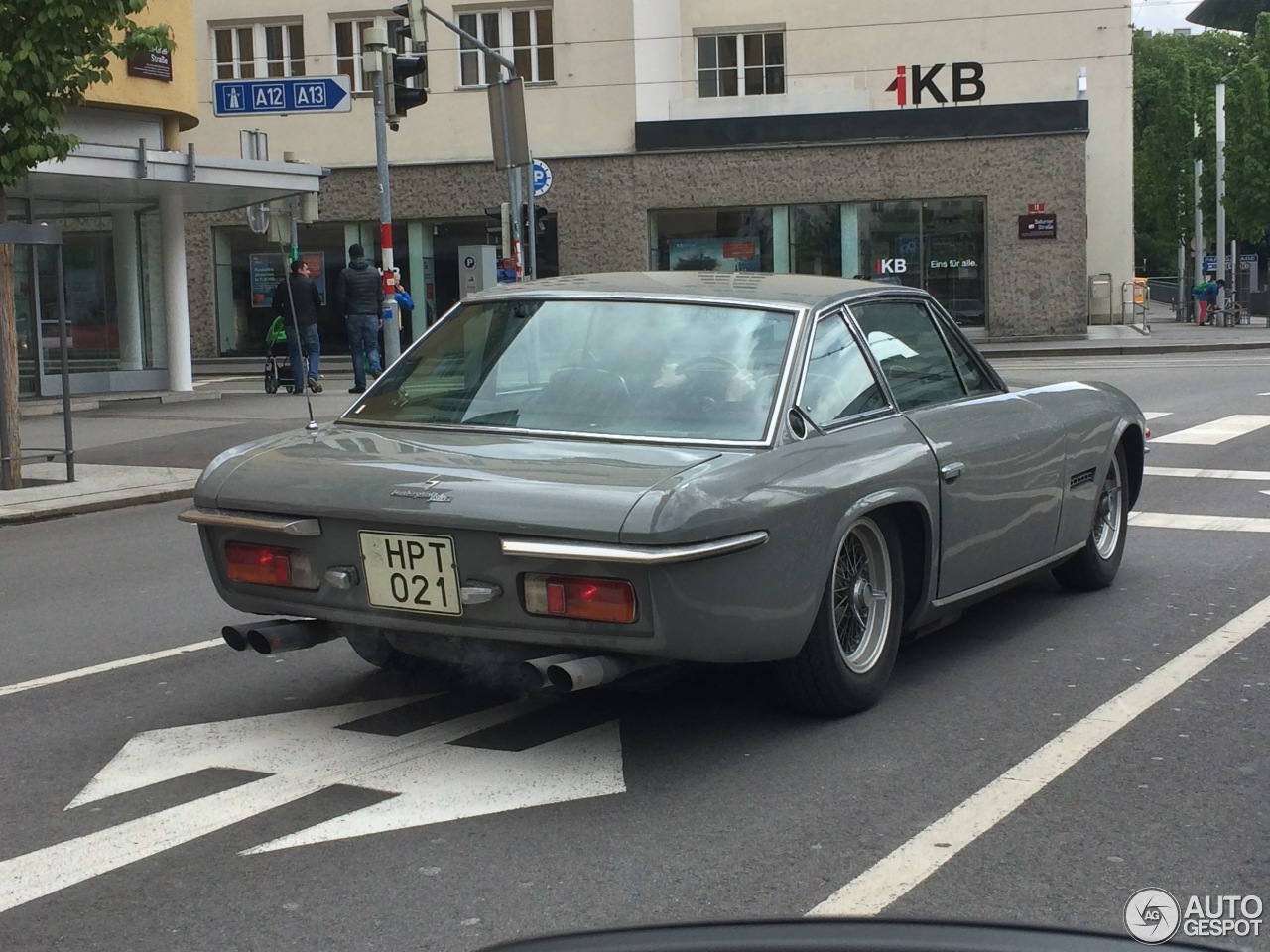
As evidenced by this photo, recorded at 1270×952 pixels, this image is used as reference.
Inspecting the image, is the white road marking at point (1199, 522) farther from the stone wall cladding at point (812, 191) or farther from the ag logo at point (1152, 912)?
the stone wall cladding at point (812, 191)

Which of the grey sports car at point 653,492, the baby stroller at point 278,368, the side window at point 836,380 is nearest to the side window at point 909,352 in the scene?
the grey sports car at point 653,492

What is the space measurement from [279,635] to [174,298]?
20629mm

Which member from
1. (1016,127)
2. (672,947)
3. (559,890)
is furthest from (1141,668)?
(1016,127)

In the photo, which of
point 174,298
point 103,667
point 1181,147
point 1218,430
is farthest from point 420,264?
point 1181,147

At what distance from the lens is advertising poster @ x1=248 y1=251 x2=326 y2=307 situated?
116 feet

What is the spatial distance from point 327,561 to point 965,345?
2.91 m

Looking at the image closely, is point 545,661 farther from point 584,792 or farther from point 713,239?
point 713,239

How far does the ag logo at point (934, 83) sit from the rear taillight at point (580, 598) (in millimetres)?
31542

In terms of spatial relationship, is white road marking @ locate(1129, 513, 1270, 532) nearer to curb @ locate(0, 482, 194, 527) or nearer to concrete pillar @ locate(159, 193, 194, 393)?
curb @ locate(0, 482, 194, 527)

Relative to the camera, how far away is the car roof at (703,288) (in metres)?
5.59

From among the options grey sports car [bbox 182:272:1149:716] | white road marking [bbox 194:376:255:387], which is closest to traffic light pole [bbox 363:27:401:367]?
white road marking [bbox 194:376:255:387]

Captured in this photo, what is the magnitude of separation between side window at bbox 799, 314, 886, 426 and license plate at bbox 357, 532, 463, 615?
1.30 m

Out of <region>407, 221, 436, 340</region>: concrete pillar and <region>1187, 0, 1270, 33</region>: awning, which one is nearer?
<region>407, 221, 436, 340</region>: concrete pillar

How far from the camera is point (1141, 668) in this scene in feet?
19.1
